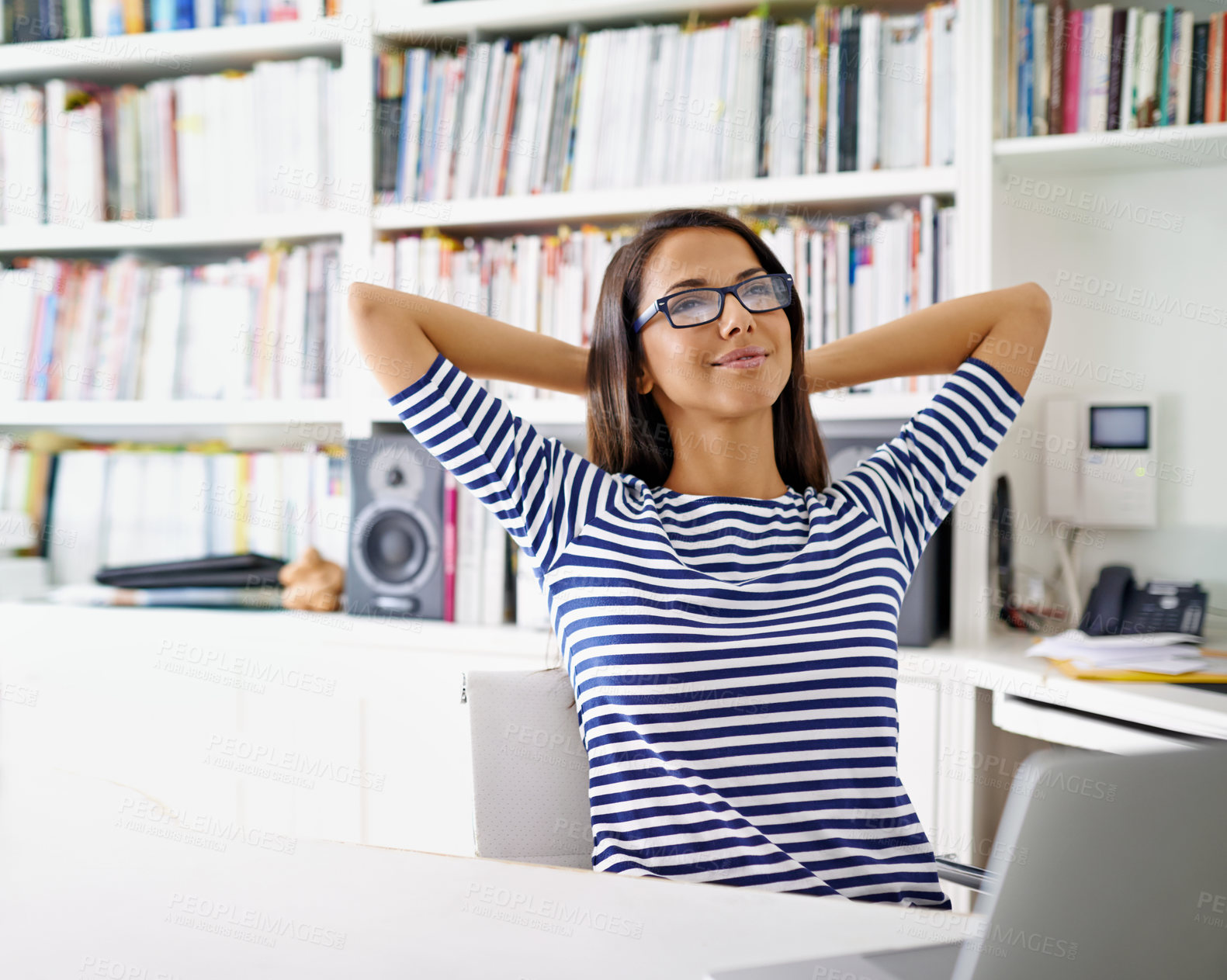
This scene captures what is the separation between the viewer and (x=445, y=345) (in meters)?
1.17

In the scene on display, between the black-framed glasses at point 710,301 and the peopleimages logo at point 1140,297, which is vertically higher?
the peopleimages logo at point 1140,297

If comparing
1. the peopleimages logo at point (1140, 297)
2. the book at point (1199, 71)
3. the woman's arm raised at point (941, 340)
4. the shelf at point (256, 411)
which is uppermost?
the book at point (1199, 71)

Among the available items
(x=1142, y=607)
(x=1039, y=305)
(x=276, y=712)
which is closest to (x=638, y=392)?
(x=1039, y=305)

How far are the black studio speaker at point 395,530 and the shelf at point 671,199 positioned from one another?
51cm

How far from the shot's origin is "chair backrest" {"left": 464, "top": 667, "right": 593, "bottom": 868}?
41.7 inches

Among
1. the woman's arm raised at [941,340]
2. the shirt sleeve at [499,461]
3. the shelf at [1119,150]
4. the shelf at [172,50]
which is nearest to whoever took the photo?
the shirt sleeve at [499,461]

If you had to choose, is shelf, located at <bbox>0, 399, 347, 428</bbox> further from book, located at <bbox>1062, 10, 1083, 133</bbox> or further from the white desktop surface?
book, located at <bbox>1062, 10, 1083, 133</bbox>

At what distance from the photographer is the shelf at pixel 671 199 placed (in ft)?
6.24

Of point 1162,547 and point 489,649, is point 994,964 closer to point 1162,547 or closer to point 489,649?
point 489,649

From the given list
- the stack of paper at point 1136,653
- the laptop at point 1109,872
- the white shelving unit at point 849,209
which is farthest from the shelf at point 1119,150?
the laptop at point 1109,872

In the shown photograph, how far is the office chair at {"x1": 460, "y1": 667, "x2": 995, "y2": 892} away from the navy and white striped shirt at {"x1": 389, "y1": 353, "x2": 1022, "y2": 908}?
0.05 metres

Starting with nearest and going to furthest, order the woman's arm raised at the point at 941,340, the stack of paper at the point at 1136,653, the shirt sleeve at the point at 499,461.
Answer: the shirt sleeve at the point at 499,461 → the woman's arm raised at the point at 941,340 → the stack of paper at the point at 1136,653

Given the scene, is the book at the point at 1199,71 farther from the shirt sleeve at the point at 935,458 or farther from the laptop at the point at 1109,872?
the laptop at the point at 1109,872

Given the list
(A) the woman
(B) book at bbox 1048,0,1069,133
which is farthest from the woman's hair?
→ (B) book at bbox 1048,0,1069,133
